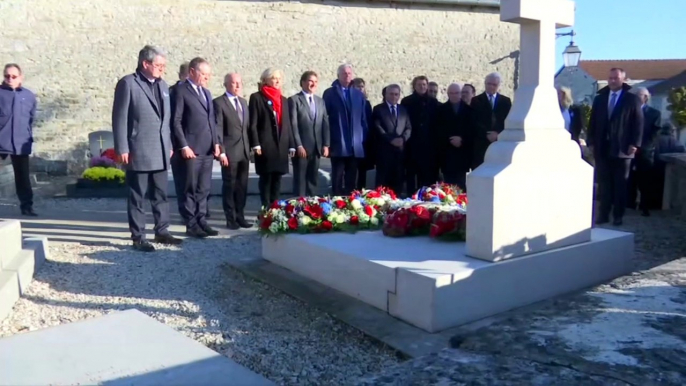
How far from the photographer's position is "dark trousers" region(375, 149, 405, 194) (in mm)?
7859

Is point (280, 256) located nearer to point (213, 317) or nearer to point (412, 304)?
point (213, 317)

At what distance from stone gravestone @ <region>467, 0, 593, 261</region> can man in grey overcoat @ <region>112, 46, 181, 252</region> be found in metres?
3.23

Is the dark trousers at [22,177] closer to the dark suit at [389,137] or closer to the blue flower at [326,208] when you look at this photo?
the dark suit at [389,137]

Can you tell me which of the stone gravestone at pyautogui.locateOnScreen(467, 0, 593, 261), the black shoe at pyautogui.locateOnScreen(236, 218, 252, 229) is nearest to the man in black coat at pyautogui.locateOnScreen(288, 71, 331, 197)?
the black shoe at pyautogui.locateOnScreen(236, 218, 252, 229)

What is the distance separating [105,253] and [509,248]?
389cm

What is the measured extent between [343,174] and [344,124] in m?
0.62


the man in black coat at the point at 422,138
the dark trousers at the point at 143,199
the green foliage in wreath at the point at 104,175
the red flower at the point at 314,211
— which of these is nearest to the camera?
the red flower at the point at 314,211

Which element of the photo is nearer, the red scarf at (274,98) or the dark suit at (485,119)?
the red scarf at (274,98)

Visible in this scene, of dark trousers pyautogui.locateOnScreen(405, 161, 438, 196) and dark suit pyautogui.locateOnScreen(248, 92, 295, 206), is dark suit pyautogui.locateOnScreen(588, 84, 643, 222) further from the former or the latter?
dark suit pyautogui.locateOnScreen(248, 92, 295, 206)

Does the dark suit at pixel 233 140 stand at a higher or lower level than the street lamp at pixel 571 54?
lower

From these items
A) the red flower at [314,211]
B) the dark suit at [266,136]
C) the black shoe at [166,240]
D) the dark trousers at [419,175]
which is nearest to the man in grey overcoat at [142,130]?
the black shoe at [166,240]

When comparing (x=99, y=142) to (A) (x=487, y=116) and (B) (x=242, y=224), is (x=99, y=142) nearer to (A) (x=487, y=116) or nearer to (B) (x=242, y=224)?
(B) (x=242, y=224)

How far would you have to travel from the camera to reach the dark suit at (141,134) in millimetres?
5719

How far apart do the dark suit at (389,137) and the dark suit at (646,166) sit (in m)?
3.15
